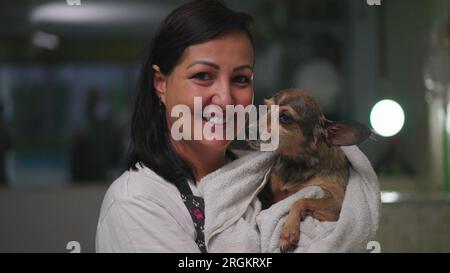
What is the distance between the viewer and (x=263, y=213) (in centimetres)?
113

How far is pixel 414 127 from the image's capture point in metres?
1.83

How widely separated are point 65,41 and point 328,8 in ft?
2.58

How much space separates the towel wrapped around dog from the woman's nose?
0.37 ft

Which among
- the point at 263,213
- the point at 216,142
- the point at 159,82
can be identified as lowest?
the point at 263,213

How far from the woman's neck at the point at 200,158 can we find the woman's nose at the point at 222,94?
0.10 metres

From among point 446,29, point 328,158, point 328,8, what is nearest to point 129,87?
point 328,158

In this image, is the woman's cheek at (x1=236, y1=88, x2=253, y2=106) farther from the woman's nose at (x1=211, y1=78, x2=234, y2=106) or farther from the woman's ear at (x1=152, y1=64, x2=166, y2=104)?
the woman's ear at (x1=152, y1=64, x2=166, y2=104)

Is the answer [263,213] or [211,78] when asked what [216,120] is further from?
[263,213]

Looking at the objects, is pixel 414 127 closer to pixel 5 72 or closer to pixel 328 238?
pixel 328 238

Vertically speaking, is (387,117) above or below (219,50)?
below

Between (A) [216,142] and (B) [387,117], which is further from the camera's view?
(B) [387,117]

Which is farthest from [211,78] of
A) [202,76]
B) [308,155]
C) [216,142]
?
[308,155]

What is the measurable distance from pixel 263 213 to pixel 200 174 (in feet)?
0.47
